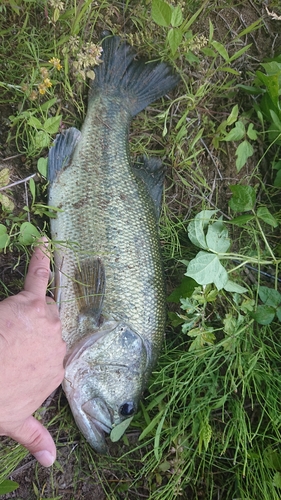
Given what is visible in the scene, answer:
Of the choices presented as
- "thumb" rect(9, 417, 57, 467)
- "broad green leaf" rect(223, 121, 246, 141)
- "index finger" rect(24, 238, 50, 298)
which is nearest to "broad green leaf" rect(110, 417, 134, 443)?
"thumb" rect(9, 417, 57, 467)

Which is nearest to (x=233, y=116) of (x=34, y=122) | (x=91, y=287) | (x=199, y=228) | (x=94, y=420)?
(x=199, y=228)

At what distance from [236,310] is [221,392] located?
1.85 feet

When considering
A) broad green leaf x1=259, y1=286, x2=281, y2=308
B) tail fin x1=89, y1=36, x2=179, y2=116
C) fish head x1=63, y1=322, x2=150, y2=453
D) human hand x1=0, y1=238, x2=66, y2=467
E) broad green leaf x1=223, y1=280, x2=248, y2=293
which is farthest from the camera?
broad green leaf x1=259, y1=286, x2=281, y2=308

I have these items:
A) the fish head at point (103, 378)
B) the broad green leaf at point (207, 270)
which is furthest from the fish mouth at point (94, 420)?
the broad green leaf at point (207, 270)

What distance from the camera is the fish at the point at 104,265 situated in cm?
238

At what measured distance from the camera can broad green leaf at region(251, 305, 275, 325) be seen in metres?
2.80

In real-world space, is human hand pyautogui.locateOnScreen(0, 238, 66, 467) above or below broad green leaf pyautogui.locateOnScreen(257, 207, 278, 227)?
below

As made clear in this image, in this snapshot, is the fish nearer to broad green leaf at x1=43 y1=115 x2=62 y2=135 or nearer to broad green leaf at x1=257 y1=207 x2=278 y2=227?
broad green leaf at x1=43 y1=115 x2=62 y2=135

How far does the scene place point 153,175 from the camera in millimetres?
2738

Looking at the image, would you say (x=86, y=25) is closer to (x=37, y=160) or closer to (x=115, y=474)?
(x=37, y=160)

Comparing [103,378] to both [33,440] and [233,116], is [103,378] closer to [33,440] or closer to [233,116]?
[33,440]

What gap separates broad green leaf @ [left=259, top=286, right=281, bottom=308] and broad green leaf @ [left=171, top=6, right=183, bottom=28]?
66.3 inches

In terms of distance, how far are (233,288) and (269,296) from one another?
0.29 meters

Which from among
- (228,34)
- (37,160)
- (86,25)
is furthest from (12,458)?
(228,34)
